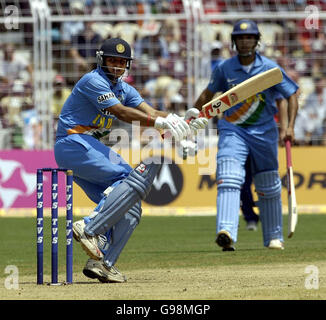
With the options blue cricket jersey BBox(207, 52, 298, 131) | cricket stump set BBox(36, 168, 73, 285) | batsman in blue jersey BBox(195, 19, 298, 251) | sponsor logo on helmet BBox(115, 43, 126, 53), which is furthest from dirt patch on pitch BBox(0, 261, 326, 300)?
blue cricket jersey BBox(207, 52, 298, 131)

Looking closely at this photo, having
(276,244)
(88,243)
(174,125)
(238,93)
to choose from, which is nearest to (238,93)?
(238,93)

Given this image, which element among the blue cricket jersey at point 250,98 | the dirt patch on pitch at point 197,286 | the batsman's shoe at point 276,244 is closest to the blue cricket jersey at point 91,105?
the dirt patch on pitch at point 197,286

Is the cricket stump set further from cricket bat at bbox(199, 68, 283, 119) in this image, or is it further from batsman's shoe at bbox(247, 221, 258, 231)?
batsman's shoe at bbox(247, 221, 258, 231)

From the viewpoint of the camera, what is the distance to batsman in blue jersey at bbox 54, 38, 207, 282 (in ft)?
23.8

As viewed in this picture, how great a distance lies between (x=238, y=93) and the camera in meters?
8.13

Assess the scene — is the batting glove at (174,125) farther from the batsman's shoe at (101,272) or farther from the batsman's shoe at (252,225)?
the batsman's shoe at (252,225)

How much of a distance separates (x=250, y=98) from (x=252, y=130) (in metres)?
0.35

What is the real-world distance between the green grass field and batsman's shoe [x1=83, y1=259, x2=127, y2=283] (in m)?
0.07

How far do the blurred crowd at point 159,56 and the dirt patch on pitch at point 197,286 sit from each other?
853 cm

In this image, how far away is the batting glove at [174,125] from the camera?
736 centimetres

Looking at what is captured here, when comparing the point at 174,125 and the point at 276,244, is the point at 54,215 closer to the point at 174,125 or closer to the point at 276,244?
the point at 174,125
